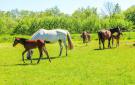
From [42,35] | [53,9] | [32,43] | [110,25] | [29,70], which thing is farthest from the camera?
[53,9]

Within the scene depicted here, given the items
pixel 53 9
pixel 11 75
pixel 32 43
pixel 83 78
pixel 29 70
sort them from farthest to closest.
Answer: pixel 53 9 < pixel 32 43 < pixel 29 70 < pixel 11 75 < pixel 83 78

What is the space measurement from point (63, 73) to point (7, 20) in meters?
120

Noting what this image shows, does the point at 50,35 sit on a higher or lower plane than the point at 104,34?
higher

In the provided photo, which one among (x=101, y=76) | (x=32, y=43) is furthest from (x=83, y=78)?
(x=32, y=43)

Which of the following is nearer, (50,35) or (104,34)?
(50,35)

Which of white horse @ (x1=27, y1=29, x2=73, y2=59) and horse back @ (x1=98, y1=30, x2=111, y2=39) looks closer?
white horse @ (x1=27, y1=29, x2=73, y2=59)

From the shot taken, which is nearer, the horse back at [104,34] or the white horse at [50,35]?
the white horse at [50,35]

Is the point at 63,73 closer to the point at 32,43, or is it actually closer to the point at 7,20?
the point at 32,43

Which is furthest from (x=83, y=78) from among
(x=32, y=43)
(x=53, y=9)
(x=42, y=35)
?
(x=53, y=9)

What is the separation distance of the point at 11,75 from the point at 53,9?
13290cm

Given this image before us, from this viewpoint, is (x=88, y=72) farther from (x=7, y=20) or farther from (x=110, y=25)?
(x=7, y=20)

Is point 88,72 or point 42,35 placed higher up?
point 42,35

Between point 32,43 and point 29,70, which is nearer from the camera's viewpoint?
point 29,70

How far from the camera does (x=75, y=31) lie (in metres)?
97.1
